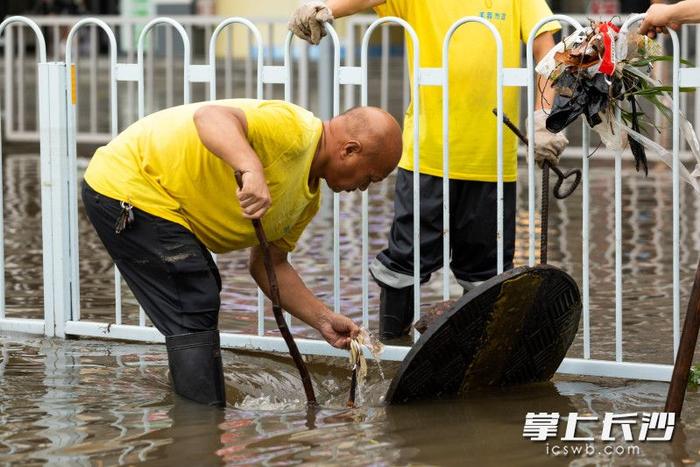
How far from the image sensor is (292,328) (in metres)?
6.44

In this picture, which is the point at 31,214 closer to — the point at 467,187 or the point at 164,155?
the point at 467,187

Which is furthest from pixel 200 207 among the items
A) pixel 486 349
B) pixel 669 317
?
pixel 669 317

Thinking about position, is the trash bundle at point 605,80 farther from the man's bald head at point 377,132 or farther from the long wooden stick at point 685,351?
the man's bald head at point 377,132

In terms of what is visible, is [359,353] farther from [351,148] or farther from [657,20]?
[657,20]

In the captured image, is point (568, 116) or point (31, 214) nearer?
point (568, 116)

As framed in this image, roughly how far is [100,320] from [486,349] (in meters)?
2.32

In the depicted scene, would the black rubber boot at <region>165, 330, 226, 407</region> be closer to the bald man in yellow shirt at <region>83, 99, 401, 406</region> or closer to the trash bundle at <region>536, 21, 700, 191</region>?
the bald man in yellow shirt at <region>83, 99, 401, 406</region>

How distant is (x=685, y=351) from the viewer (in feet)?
14.6

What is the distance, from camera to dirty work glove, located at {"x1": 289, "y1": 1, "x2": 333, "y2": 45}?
18.0ft

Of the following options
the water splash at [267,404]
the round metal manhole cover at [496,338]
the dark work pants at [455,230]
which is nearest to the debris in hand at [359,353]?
the round metal manhole cover at [496,338]

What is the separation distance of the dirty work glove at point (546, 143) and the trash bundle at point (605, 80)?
0.27 meters

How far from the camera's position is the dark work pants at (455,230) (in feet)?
19.2

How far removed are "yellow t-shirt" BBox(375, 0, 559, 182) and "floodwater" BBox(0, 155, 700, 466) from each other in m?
0.89

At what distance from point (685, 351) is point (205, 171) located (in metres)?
1.65
